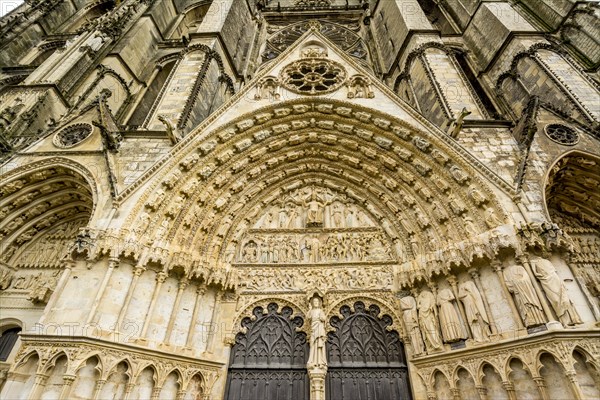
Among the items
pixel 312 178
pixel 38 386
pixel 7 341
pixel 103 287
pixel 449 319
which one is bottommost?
pixel 38 386

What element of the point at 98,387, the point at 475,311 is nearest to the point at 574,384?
the point at 475,311

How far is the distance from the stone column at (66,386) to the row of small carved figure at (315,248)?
3322 millimetres

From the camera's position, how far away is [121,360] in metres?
4.60

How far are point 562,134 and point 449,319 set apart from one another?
427 cm

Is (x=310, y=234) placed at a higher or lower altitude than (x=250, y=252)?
higher

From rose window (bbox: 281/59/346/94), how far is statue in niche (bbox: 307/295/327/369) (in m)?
4.88

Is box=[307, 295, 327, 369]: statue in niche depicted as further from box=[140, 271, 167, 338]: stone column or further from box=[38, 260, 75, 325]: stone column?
box=[38, 260, 75, 325]: stone column

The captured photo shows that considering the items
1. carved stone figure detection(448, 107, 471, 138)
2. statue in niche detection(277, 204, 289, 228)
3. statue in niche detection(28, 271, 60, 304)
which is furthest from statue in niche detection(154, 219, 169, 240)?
carved stone figure detection(448, 107, 471, 138)

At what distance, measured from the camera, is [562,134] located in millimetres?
6215

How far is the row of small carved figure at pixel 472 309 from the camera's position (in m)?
4.45

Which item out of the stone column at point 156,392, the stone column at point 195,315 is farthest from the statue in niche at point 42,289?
the stone column at point 156,392

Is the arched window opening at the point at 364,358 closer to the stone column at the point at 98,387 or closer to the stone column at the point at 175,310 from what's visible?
the stone column at the point at 175,310

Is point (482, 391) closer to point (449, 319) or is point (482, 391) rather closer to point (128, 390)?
point (449, 319)

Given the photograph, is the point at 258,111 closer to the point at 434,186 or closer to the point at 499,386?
the point at 434,186
